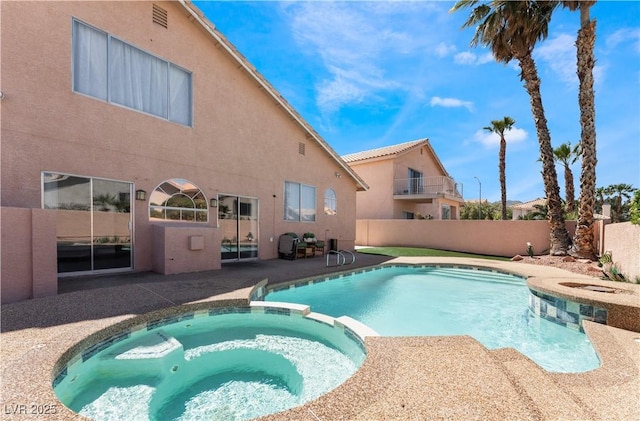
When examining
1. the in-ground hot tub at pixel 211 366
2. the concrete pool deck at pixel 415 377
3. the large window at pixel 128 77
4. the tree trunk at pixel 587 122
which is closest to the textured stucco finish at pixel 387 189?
the tree trunk at pixel 587 122

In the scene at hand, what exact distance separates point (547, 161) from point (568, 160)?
36.9ft

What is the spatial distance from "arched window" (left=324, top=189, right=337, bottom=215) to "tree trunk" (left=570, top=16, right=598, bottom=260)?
11403 millimetres

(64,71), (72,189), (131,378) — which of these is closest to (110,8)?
(64,71)

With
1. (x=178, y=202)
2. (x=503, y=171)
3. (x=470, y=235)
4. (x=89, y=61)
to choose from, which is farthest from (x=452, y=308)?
(x=503, y=171)

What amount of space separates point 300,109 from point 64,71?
8.75 metres

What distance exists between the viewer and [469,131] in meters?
25.8

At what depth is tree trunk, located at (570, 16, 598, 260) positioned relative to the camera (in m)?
12.3

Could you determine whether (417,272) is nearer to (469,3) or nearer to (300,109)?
(300,109)

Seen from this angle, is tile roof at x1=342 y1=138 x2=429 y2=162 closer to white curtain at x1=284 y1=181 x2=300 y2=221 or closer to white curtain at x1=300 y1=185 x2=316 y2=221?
white curtain at x1=300 y1=185 x2=316 y2=221

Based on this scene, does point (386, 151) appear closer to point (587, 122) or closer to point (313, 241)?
point (587, 122)

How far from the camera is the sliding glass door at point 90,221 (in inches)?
285

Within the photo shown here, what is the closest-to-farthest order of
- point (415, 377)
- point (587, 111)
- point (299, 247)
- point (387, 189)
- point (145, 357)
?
point (415, 377) → point (145, 357) → point (587, 111) → point (299, 247) → point (387, 189)

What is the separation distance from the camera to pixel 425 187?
24.5 metres

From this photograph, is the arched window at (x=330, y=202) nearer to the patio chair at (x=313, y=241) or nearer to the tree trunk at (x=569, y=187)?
the patio chair at (x=313, y=241)
